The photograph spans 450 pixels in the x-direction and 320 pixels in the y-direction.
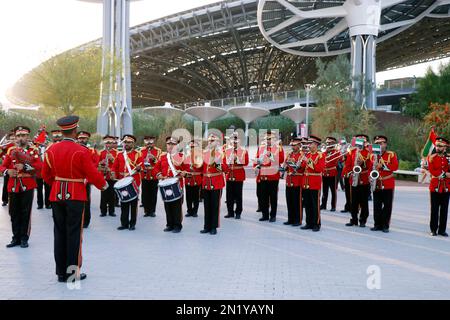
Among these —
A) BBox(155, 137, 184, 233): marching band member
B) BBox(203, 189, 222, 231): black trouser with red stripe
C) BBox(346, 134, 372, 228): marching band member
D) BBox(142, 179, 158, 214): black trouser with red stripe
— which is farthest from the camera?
BBox(142, 179, 158, 214): black trouser with red stripe

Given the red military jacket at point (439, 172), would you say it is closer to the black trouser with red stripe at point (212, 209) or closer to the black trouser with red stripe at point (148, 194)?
the black trouser with red stripe at point (212, 209)

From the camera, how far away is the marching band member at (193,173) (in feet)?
31.7

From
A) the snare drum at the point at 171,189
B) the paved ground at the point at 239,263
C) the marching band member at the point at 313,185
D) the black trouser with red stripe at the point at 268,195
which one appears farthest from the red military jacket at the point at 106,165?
the marching band member at the point at 313,185

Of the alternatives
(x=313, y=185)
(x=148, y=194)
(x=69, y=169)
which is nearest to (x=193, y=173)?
(x=148, y=194)

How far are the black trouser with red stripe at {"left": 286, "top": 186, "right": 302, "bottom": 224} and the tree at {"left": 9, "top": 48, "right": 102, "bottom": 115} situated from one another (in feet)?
58.3

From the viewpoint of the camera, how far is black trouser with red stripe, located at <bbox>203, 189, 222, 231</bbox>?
8.57 metres

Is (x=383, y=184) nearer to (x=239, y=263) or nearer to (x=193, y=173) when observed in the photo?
(x=193, y=173)

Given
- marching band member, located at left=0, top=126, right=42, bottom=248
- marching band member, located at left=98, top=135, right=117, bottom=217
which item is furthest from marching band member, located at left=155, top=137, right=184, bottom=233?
marching band member, located at left=0, top=126, right=42, bottom=248

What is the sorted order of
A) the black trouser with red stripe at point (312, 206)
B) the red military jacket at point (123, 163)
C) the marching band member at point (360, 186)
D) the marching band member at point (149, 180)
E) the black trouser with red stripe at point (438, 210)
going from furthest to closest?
1. the marching band member at point (149, 180)
2. the red military jacket at point (123, 163)
3. the marching band member at point (360, 186)
4. the black trouser with red stripe at point (312, 206)
5. the black trouser with red stripe at point (438, 210)

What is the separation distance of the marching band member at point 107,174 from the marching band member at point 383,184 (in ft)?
18.8

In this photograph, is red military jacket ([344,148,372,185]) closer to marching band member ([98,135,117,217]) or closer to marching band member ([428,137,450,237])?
marching band member ([428,137,450,237])
